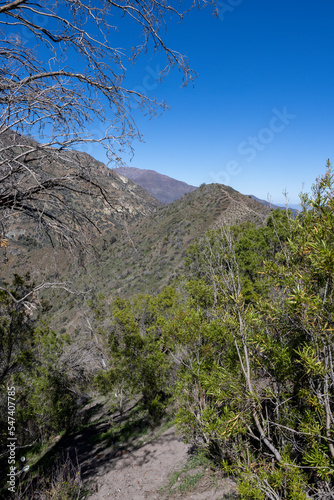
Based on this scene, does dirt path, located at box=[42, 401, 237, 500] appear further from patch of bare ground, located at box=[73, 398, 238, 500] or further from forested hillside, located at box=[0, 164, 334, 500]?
forested hillside, located at box=[0, 164, 334, 500]

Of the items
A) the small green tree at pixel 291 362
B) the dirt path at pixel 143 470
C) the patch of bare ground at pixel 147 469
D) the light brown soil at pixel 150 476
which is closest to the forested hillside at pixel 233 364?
the small green tree at pixel 291 362

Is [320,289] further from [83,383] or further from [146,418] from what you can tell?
[83,383]

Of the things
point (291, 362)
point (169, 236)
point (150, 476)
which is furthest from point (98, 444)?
point (169, 236)

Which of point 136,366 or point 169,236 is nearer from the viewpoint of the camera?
point 136,366

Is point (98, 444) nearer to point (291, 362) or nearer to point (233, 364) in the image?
point (233, 364)

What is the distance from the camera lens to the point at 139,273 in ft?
117

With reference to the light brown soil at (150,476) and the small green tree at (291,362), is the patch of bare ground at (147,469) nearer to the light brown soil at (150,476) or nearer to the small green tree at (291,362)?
the light brown soil at (150,476)

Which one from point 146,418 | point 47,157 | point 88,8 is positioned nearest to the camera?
point 88,8

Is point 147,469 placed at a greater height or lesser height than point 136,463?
greater

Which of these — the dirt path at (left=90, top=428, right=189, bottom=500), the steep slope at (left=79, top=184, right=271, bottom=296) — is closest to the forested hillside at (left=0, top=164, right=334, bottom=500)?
the dirt path at (left=90, top=428, right=189, bottom=500)

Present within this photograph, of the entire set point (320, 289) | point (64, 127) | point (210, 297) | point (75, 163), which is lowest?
point (210, 297)

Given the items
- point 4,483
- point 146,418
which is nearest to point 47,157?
point 4,483

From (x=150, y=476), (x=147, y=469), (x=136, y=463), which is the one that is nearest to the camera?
(x=150, y=476)

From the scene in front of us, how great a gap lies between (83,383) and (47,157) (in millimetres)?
11936
